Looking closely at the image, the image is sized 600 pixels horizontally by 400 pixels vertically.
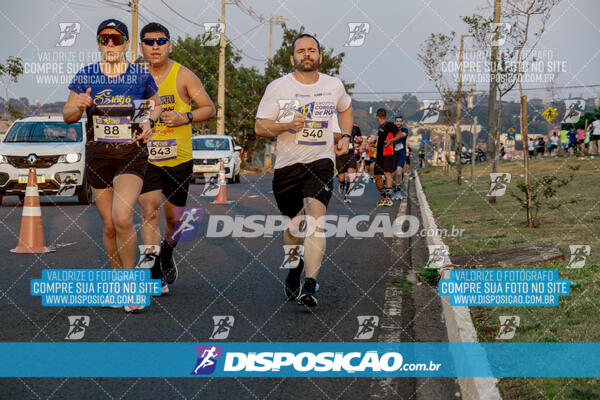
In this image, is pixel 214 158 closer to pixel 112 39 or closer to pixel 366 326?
pixel 112 39

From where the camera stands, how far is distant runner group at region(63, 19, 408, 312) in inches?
233

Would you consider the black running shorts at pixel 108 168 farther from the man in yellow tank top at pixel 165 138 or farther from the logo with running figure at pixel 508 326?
the logo with running figure at pixel 508 326

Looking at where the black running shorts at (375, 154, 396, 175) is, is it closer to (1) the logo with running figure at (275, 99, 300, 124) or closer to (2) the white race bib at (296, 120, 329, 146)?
(2) the white race bib at (296, 120, 329, 146)

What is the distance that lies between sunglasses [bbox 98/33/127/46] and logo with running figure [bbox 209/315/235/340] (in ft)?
7.08

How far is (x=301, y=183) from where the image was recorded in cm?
643

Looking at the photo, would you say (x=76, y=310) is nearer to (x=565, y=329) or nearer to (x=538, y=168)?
(x=565, y=329)

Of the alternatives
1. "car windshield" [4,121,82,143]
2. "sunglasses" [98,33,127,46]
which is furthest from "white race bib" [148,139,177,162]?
"car windshield" [4,121,82,143]

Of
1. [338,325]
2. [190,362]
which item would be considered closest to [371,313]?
[338,325]

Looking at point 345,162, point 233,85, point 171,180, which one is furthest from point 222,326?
point 233,85

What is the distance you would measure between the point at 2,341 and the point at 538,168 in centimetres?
2823

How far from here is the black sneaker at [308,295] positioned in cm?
618

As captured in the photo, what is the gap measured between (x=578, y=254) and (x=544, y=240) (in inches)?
59.2

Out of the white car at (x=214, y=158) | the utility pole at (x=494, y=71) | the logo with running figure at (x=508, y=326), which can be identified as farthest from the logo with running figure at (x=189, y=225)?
the white car at (x=214, y=158)

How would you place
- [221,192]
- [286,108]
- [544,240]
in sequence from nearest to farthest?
[286,108] → [544,240] → [221,192]
